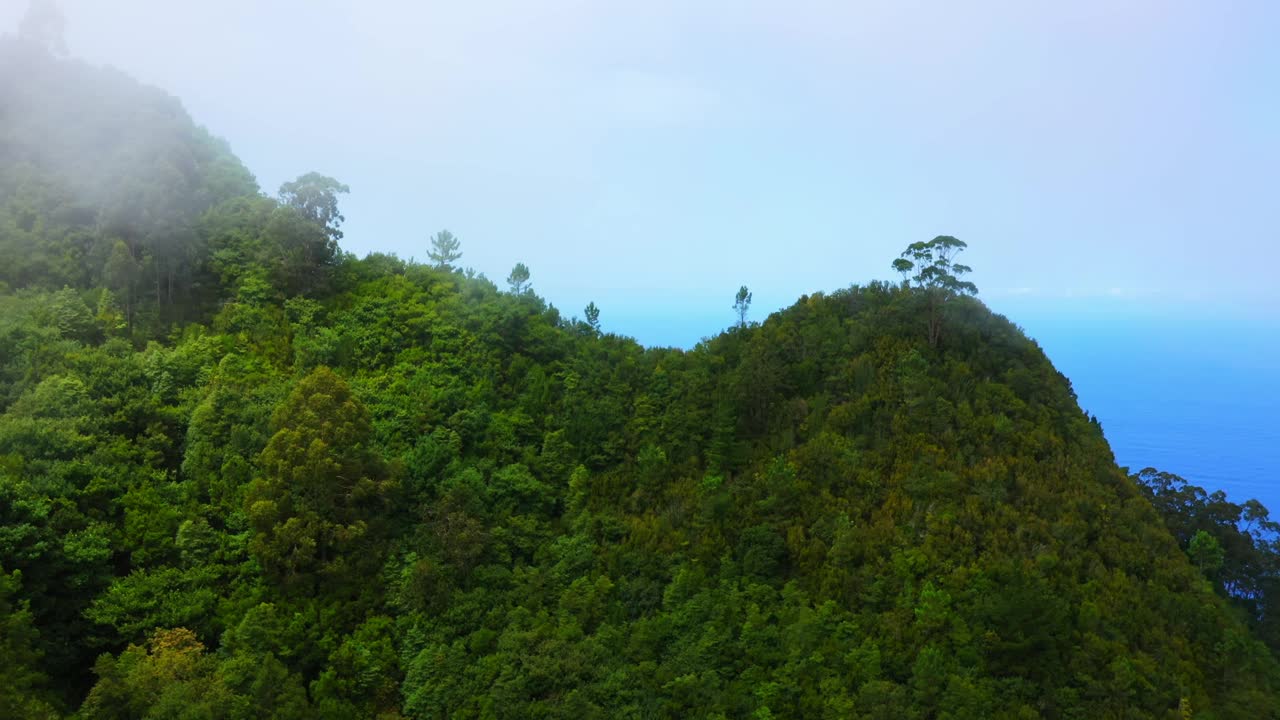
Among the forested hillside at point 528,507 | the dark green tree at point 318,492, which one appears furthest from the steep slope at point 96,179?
the dark green tree at point 318,492

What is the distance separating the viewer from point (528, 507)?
73.6ft

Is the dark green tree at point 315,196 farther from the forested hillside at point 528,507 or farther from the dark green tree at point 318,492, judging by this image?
the dark green tree at point 318,492

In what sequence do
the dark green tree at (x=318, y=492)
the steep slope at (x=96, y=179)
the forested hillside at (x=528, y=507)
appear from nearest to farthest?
the forested hillside at (x=528, y=507)
the dark green tree at (x=318, y=492)
the steep slope at (x=96, y=179)

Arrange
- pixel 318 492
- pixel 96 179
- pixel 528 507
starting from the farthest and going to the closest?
1. pixel 96 179
2. pixel 528 507
3. pixel 318 492

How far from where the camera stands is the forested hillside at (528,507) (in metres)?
16.1

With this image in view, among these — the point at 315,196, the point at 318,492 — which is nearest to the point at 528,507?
the point at 318,492

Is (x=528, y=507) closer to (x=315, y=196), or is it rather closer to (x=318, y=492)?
(x=318, y=492)

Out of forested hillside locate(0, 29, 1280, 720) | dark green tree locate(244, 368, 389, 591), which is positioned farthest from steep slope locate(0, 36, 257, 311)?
dark green tree locate(244, 368, 389, 591)

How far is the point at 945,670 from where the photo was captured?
15.6 meters

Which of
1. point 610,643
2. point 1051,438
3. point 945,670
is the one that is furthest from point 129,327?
point 1051,438

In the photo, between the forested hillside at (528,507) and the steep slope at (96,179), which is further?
the steep slope at (96,179)

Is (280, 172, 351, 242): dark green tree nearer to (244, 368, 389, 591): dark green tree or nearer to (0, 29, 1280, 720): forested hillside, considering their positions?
(0, 29, 1280, 720): forested hillside

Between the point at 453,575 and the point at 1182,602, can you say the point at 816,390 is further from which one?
the point at 453,575

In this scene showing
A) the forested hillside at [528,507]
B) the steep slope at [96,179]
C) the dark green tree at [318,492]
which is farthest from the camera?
the steep slope at [96,179]
